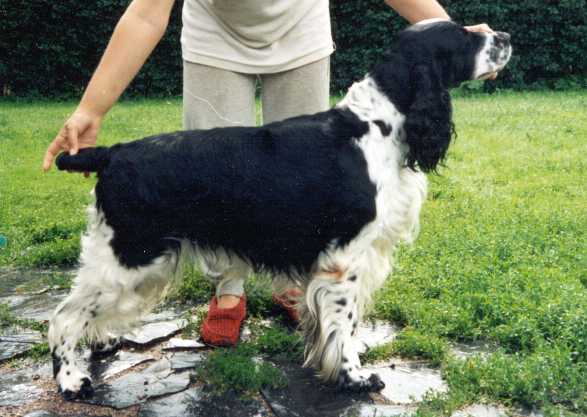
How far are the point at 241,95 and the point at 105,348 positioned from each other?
133cm

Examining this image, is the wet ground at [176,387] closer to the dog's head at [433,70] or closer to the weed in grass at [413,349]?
the weed in grass at [413,349]

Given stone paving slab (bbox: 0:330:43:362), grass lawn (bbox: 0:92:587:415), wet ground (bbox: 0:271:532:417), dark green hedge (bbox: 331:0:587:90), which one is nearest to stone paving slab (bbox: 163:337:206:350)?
wet ground (bbox: 0:271:532:417)

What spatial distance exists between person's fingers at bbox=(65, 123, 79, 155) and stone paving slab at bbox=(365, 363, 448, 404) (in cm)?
151

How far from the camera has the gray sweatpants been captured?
3516 millimetres

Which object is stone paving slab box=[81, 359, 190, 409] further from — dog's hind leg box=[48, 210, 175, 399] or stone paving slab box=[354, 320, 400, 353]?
stone paving slab box=[354, 320, 400, 353]

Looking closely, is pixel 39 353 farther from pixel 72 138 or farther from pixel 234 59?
pixel 234 59

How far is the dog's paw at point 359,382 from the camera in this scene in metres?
3.12


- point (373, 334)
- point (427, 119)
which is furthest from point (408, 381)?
point (427, 119)

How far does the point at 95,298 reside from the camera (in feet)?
10.2

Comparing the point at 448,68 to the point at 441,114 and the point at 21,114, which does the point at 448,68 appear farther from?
the point at 21,114

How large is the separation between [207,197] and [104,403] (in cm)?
94

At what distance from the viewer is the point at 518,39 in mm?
13750

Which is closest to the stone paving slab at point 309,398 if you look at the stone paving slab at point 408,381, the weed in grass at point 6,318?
the stone paving slab at point 408,381

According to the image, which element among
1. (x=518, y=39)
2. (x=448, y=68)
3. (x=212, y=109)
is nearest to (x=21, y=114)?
(x=518, y=39)
